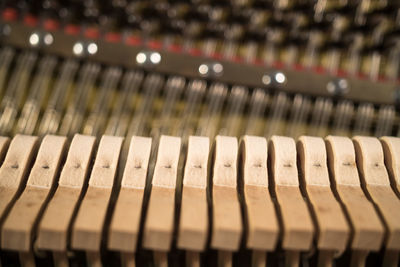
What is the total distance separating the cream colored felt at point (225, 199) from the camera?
1256 millimetres

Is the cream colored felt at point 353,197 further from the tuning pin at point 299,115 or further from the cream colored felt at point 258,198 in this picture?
the tuning pin at point 299,115

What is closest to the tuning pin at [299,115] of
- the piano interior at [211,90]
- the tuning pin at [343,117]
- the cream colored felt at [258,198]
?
the piano interior at [211,90]

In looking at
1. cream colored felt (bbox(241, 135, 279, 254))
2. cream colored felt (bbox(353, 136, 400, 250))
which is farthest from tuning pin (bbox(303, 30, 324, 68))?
cream colored felt (bbox(241, 135, 279, 254))

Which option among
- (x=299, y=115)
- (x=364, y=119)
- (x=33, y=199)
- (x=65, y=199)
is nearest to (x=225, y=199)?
(x=65, y=199)

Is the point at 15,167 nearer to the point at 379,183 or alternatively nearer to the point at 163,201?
the point at 163,201

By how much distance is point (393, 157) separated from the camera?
1.55m

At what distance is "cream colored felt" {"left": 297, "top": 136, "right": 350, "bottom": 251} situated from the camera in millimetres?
1277

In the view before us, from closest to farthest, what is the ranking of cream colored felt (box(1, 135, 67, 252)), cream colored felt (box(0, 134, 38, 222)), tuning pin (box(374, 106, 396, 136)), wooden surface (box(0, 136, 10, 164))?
cream colored felt (box(1, 135, 67, 252))
cream colored felt (box(0, 134, 38, 222))
wooden surface (box(0, 136, 10, 164))
tuning pin (box(374, 106, 396, 136))

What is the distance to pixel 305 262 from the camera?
61.5 inches

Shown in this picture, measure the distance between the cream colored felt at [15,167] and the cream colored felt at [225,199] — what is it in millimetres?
662

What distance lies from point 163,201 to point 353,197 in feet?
2.12

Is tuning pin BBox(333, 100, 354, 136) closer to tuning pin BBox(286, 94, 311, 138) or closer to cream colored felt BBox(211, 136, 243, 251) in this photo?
tuning pin BBox(286, 94, 311, 138)

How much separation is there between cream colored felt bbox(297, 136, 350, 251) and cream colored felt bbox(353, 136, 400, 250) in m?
0.14

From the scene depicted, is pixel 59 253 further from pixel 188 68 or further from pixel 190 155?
pixel 188 68
